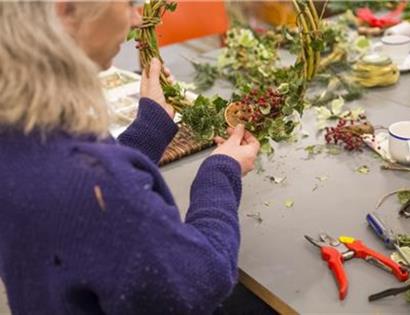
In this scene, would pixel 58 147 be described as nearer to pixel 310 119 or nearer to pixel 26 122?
pixel 26 122

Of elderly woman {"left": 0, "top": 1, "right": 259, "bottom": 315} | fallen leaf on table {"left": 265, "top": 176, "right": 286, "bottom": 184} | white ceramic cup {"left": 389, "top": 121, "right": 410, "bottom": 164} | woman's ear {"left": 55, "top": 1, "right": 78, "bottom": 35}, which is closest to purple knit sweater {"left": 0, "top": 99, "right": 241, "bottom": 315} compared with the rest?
elderly woman {"left": 0, "top": 1, "right": 259, "bottom": 315}

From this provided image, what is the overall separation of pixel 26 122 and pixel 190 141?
76 cm

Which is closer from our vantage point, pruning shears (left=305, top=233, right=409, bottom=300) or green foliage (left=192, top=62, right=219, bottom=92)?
pruning shears (left=305, top=233, right=409, bottom=300)

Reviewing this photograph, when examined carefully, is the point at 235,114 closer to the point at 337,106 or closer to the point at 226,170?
the point at 226,170

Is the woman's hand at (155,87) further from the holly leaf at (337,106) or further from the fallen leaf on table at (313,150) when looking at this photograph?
the holly leaf at (337,106)

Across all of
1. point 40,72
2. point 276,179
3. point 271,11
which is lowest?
point 271,11

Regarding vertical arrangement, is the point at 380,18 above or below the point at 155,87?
below

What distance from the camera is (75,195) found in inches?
27.9

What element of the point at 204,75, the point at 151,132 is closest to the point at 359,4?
the point at 204,75

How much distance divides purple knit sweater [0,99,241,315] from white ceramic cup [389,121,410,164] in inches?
24.9

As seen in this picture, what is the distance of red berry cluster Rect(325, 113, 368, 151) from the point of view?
53.3 inches

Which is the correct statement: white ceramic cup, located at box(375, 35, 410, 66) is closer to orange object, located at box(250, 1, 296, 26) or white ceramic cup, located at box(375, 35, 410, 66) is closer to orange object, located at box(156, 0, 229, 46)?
orange object, located at box(250, 1, 296, 26)

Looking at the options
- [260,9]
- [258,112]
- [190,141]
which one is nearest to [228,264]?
[258,112]

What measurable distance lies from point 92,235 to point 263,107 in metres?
0.55
